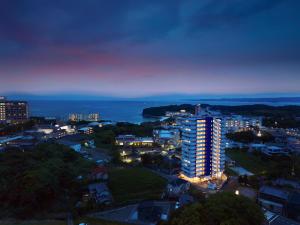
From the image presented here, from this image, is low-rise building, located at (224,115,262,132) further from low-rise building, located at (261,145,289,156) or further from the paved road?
the paved road

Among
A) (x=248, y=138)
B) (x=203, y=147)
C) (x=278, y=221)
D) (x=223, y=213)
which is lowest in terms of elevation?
(x=278, y=221)

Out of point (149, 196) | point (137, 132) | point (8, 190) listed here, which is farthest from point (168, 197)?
point (137, 132)

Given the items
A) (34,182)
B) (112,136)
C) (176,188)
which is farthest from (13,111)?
(176,188)

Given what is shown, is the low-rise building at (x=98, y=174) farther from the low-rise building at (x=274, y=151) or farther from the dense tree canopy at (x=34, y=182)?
the low-rise building at (x=274, y=151)

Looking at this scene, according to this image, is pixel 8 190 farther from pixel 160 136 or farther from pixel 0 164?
pixel 160 136

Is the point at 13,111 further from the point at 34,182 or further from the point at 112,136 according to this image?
the point at 34,182

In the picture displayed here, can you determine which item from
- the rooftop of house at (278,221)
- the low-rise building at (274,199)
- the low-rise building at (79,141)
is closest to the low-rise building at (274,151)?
the low-rise building at (274,199)
